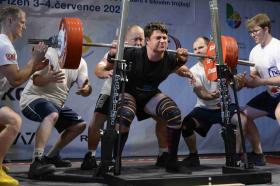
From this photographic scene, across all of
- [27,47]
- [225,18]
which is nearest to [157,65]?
[27,47]

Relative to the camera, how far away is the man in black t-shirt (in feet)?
14.4

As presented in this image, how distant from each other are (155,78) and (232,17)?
8.12 feet

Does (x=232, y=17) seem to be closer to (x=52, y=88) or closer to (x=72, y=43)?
(x=52, y=88)

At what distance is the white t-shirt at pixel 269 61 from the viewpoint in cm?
495

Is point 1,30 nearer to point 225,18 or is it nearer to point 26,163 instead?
point 26,163

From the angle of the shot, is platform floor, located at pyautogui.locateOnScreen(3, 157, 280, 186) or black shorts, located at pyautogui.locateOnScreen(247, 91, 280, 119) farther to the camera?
black shorts, located at pyautogui.locateOnScreen(247, 91, 280, 119)

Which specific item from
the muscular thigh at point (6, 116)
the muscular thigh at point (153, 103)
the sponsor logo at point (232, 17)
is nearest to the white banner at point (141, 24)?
the sponsor logo at point (232, 17)

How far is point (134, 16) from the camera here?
6.05 metres

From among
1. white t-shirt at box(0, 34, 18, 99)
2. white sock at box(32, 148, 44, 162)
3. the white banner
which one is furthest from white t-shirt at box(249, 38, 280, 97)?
white t-shirt at box(0, 34, 18, 99)

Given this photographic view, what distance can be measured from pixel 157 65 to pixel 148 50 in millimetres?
158

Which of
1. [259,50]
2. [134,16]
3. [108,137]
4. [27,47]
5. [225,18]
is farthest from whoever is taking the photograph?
[225,18]

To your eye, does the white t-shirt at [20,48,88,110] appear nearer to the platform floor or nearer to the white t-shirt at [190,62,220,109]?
the platform floor

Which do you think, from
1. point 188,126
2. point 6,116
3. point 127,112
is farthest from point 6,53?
point 188,126

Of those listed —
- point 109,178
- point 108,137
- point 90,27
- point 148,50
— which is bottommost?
point 109,178
